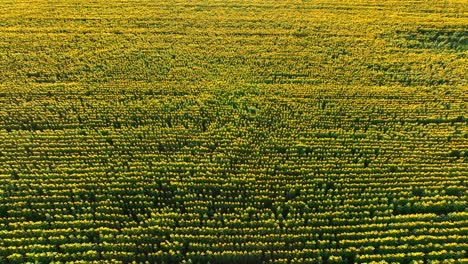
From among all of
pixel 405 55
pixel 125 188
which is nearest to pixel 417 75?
pixel 405 55

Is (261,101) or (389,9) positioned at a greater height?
(389,9)

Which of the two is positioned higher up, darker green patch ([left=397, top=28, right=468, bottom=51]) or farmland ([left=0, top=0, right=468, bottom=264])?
A: darker green patch ([left=397, top=28, right=468, bottom=51])

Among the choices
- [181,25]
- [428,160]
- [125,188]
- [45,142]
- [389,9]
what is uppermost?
[389,9]

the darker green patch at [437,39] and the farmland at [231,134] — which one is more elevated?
the darker green patch at [437,39]

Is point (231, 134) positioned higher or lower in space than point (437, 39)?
lower

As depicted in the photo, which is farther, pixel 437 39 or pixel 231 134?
pixel 437 39

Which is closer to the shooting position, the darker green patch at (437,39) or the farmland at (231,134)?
the farmland at (231,134)

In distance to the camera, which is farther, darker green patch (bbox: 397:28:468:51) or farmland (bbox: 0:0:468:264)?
darker green patch (bbox: 397:28:468:51)

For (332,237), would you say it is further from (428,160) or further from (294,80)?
(294,80)
